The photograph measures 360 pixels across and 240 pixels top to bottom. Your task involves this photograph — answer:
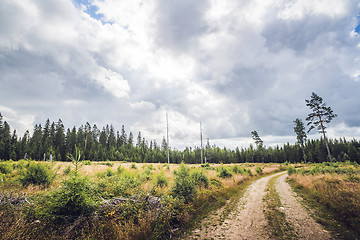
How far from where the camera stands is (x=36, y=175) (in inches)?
353

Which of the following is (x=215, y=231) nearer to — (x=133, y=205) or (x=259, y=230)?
(x=259, y=230)

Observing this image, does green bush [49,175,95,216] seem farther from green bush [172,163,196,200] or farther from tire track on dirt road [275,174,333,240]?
tire track on dirt road [275,174,333,240]

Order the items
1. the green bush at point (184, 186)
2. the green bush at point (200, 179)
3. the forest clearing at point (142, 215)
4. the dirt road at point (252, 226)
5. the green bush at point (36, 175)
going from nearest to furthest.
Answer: the forest clearing at point (142, 215), the dirt road at point (252, 226), the green bush at point (36, 175), the green bush at point (184, 186), the green bush at point (200, 179)

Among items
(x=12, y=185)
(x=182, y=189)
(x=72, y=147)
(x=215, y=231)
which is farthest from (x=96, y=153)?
(x=215, y=231)

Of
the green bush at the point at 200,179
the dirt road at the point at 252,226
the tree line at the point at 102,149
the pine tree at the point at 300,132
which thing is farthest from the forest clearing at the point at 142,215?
the pine tree at the point at 300,132

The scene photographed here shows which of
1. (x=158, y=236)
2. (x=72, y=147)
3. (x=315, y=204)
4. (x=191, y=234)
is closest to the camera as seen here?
(x=158, y=236)

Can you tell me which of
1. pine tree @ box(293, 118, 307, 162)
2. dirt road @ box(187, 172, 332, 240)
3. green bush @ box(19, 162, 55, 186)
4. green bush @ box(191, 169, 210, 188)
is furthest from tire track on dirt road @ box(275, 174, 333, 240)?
pine tree @ box(293, 118, 307, 162)

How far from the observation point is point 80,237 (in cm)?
460

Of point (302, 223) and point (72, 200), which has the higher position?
point (72, 200)

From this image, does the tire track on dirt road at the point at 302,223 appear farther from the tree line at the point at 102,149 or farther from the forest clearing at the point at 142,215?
the tree line at the point at 102,149

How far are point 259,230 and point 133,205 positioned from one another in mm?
5284

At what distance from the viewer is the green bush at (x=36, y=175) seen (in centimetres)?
881

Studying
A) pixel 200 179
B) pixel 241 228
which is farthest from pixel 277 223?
pixel 200 179

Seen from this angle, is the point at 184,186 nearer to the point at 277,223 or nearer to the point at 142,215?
the point at 142,215
